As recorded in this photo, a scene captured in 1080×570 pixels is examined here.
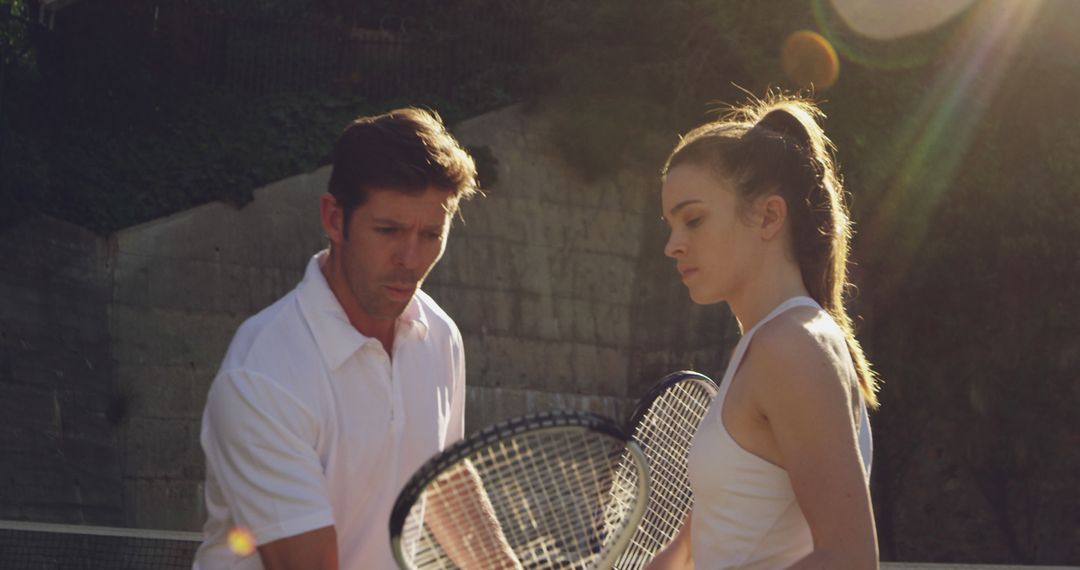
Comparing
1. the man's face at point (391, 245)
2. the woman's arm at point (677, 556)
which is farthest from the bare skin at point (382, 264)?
the woman's arm at point (677, 556)

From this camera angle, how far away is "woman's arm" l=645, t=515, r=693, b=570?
3297 millimetres

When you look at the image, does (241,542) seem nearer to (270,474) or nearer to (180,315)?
(270,474)

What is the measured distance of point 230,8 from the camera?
16.4m

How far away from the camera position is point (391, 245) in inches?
127

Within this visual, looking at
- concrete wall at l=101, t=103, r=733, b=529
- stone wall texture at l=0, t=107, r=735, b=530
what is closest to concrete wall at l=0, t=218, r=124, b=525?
stone wall texture at l=0, t=107, r=735, b=530

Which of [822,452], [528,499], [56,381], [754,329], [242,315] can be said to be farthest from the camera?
[242,315]

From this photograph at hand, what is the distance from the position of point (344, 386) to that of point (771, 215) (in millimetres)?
1144

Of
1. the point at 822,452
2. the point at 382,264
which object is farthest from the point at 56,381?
the point at 822,452

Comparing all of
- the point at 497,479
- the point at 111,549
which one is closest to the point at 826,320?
the point at 497,479

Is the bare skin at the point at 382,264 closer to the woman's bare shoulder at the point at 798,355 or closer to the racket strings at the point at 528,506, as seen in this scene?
the racket strings at the point at 528,506

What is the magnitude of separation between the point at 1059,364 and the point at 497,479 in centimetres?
1319

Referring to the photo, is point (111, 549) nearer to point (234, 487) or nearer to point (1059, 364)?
point (234, 487)

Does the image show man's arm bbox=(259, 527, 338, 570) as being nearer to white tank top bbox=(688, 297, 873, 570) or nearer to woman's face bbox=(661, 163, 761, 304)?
white tank top bbox=(688, 297, 873, 570)

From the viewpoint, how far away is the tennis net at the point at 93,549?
24.0 feet
